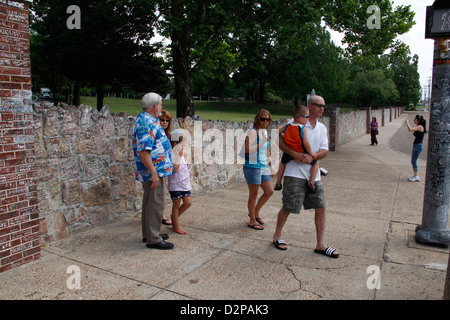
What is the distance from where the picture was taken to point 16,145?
3629 millimetres

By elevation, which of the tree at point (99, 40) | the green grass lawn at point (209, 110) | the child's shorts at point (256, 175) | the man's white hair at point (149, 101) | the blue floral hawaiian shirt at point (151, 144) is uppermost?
the tree at point (99, 40)

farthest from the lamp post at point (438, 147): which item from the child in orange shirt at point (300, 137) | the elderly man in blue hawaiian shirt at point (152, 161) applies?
the elderly man in blue hawaiian shirt at point (152, 161)

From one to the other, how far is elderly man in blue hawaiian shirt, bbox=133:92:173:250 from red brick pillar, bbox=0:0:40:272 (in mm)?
1106

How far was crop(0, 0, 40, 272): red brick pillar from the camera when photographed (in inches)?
138

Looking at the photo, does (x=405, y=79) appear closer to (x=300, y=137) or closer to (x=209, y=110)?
(x=209, y=110)

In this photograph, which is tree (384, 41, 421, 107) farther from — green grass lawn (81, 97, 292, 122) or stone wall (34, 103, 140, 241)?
stone wall (34, 103, 140, 241)

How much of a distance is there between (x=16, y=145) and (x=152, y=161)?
135 cm

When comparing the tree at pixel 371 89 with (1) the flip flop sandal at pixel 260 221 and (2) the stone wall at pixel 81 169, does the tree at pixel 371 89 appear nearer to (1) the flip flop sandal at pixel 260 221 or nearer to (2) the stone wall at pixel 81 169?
(1) the flip flop sandal at pixel 260 221

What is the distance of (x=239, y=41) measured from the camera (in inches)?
949

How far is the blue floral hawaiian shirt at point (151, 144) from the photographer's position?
395cm

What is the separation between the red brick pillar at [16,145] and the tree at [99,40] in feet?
41.0

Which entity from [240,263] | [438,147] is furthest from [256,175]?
[438,147]

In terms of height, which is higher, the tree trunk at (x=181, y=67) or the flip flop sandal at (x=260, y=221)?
the tree trunk at (x=181, y=67)
